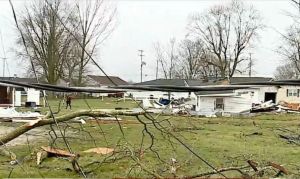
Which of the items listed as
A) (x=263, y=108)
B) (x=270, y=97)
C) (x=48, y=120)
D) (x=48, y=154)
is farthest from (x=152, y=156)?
(x=270, y=97)

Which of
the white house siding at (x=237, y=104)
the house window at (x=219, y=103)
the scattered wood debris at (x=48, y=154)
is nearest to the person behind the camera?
the scattered wood debris at (x=48, y=154)

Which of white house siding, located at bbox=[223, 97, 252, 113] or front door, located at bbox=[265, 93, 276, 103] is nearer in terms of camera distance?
white house siding, located at bbox=[223, 97, 252, 113]

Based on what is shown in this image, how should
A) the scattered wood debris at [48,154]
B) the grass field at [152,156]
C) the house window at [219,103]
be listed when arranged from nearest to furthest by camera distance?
the grass field at [152,156] < the scattered wood debris at [48,154] < the house window at [219,103]

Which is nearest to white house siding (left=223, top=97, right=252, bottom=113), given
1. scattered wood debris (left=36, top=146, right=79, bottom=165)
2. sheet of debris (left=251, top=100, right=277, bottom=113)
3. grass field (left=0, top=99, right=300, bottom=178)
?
sheet of debris (left=251, top=100, right=277, bottom=113)

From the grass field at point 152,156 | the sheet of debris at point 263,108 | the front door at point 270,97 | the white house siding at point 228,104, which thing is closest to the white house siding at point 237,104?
the white house siding at point 228,104

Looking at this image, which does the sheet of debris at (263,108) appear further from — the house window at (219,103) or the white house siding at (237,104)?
the house window at (219,103)

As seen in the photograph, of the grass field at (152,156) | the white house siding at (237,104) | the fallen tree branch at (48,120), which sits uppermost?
the fallen tree branch at (48,120)

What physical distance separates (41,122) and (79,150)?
8.36m

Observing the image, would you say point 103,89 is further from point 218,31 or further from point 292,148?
point 218,31

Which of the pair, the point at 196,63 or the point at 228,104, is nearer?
the point at 228,104

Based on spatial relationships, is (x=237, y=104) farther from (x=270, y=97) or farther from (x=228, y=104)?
(x=270, y=97)

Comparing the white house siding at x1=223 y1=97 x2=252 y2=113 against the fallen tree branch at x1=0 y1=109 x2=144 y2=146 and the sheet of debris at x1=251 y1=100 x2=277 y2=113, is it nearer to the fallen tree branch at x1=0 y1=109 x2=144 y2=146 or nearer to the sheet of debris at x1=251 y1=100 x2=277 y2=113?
the sheet of debris at x1=251 y1=100 x2=277 y2=113

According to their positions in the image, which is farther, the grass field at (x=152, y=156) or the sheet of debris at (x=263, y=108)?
the sheet of debris at (x=263, y=108)

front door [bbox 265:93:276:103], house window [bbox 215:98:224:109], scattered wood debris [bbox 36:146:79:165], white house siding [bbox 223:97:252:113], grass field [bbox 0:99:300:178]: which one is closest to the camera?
grass field [bbox 0:99:300:178]
